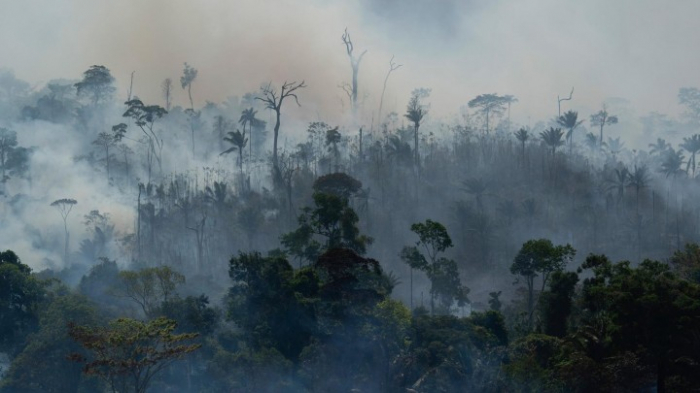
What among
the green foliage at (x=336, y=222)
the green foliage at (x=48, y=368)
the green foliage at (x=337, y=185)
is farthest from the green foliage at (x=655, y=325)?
the green foliage at (x=337, y=185)

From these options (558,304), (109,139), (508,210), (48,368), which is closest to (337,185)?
(508,210)

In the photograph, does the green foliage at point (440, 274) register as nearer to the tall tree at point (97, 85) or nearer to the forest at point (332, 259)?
the forest at point (332, 259)

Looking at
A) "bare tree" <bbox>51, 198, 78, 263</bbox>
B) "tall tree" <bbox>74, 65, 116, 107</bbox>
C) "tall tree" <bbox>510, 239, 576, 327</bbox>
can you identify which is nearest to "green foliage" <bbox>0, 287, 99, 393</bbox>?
"tall tree" <bbox>510, 239, 576, 327</bbox>

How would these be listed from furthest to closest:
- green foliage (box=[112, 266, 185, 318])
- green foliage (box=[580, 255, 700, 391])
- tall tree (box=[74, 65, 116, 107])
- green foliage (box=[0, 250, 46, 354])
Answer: tall tree (box=[74, 65, 116, 107]) < green foliage (box=[112, 266, 185, 318]) < green foliage (box=[0, 250, 46, 354]) < green foliage (box=[580, 255, 700, 391])

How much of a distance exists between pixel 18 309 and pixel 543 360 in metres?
34.3

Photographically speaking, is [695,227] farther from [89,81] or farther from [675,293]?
[89,81]

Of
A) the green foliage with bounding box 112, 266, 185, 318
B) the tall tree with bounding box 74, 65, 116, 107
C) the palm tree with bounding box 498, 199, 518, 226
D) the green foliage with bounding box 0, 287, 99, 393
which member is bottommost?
the green foliage with bounding box 0, 287, 99, 393

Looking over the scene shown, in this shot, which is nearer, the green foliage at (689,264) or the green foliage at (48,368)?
the green foliage at (689,264)

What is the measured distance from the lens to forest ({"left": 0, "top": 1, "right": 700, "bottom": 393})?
43875 millimetres

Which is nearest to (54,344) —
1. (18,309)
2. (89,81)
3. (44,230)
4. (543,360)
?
(18,309)

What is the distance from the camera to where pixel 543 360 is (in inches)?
1881

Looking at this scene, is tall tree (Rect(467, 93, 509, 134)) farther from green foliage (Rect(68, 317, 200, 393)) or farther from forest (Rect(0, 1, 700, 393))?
green foliage (Rect(68, 317, 200, 393))

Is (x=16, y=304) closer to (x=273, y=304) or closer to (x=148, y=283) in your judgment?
(x=148, y=283)

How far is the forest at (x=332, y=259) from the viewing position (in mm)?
43875
